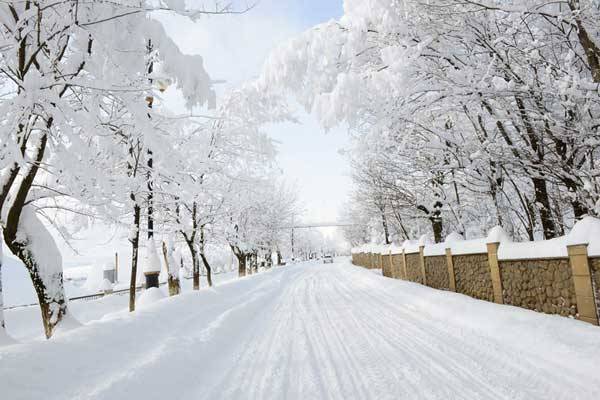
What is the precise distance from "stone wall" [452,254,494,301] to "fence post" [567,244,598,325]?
3261mm

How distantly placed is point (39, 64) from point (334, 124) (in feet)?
15.8

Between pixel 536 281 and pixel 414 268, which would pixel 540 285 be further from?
pixel 414 268

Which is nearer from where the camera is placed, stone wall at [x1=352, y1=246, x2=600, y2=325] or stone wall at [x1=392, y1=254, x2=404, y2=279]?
stone wall at [x1=352, y1=246, x2=600, y2=325]

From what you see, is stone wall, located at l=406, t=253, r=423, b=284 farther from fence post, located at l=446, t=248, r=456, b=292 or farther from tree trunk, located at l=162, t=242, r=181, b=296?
tree trunk, located at l=162, t=242, r=181, b=296

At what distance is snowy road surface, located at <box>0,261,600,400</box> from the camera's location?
402 centimetres

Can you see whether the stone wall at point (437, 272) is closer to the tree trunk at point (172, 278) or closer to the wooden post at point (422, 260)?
the wooden post at point (422, 260)

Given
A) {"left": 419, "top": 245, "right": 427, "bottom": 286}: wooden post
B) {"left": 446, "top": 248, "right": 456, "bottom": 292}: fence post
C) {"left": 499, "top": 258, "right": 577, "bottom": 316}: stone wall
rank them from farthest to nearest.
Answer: {"left": 419, "top": 245, "right": 427, "bottom": 286}: wooden post < {"left": 446, "top": 248, "right": 456, "bottom": 292}: fence post < {"left": 499, "top": 258, "right": 577, "bottom": 316}: stone wall

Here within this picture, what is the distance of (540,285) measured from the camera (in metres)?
7.28

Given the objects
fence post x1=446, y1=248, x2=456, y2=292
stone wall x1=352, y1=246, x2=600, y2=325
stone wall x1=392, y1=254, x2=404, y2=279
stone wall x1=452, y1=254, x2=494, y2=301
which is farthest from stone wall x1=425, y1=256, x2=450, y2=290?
stone wall x1=392, y1=254, x2=404, y2=279

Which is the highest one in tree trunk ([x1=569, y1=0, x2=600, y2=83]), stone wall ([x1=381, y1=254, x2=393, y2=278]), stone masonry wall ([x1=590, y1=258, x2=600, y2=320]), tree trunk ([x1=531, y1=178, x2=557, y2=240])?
tree trunk ([x1=569, y1=0, x2=600, y2=83])

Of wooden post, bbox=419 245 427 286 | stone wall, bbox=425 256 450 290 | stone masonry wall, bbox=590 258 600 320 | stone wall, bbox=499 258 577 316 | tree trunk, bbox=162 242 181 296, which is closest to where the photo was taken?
stone masonry wall, bbox=590 258 600 320

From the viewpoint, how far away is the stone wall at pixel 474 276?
959 cm

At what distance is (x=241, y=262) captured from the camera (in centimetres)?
3130

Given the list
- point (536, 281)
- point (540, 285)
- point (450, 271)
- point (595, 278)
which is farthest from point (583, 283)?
point (450, 271)
